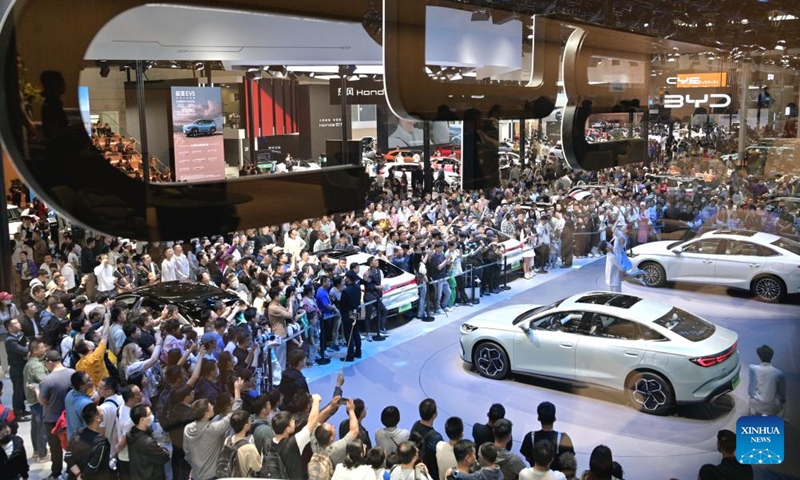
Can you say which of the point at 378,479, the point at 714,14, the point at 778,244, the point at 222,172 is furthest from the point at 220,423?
the point at 778,244

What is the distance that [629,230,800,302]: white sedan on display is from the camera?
173 inches

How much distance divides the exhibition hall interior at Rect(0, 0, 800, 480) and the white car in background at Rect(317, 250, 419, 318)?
0.11ft

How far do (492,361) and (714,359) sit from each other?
1.53 meters

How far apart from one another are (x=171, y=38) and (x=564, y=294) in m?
5.65

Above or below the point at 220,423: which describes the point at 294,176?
above

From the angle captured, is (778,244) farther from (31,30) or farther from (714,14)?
(31,30)

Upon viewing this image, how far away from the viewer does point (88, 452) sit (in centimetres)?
326

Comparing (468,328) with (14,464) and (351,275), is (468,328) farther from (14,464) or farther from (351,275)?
(14,464)

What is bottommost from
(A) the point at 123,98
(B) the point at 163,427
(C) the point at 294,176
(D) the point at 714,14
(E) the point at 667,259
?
(B) the point at 163,427

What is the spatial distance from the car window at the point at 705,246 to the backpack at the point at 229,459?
11.1ft

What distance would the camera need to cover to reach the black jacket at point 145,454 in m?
3.30

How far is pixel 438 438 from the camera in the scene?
3.30 metres

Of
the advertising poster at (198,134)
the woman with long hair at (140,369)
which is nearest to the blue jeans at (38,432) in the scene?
the woman with long hair at (140,369)

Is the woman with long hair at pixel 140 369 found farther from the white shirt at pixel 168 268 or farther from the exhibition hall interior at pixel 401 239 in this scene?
the white shirt at pixel 168 268
